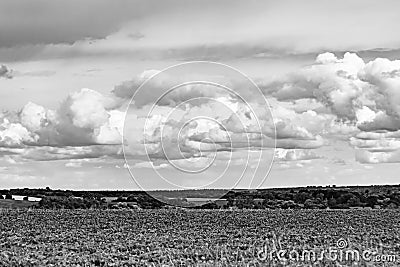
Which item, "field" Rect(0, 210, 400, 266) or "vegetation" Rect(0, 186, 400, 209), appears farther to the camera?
"vegetation" Rect(0, 186, 400, 209)

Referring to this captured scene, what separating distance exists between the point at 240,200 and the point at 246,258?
67.9 m

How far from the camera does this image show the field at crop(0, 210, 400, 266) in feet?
103

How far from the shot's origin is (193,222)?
6034 centimetres

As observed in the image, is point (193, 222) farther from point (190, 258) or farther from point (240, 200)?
point (240, 200)

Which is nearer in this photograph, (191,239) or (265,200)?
(191,239)

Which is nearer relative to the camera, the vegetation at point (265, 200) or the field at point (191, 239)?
the field at point (191, 239)

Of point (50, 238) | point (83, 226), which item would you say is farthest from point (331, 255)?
point (83, 226)

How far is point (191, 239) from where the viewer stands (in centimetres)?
4328

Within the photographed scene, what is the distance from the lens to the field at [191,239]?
31.3 metres

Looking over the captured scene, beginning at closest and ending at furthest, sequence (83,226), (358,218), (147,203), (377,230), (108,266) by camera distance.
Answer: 1. (108,266)
2. (377,230)
3. (83,226)
4. (358,218)
5. (147,203)

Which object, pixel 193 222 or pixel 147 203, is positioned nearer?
pixel 193 222

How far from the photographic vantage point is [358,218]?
65250 millimetres

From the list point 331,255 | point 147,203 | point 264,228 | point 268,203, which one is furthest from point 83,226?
point 268,203

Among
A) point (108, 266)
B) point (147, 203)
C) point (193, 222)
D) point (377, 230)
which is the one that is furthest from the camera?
point (147, 203)
